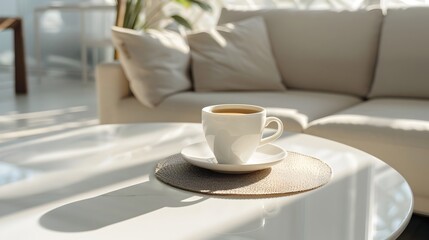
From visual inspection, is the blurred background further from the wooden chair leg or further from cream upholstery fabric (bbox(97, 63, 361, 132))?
cream upholstery fabric (bbox(97, 63, 361, 132))

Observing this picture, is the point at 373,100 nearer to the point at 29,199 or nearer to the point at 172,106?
the point at 172,106

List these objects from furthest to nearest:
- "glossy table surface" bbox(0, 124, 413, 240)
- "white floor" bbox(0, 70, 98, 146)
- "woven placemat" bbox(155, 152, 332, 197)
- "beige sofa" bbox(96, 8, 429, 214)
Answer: "white floor" bbox(0, 70, 98, 146) < "beige sofa" bbox(96, 8, 429, 214) < "woven placemat" bbox(155, 152, 332, 197) < "glossy table surface" bbox(0, 124, 413, 240)

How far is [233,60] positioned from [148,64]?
383mm

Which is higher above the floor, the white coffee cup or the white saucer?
the white coffee cup

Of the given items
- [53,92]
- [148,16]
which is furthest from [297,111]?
[53,92]

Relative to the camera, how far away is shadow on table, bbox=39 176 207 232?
81 centimetres

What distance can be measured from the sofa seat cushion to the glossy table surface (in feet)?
2.68

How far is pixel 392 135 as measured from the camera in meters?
1.70

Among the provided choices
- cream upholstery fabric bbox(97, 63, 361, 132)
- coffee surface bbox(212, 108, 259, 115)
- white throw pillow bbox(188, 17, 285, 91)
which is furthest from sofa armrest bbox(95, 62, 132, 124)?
coffee surface bbox(212, 108, 259, 115)

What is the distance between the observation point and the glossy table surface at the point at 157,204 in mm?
778

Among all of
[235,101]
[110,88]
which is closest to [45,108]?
[110,88]

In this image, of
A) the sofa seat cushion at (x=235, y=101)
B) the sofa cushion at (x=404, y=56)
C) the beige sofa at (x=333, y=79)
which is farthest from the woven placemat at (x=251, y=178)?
the sofa cushion at (x=404, y=56)

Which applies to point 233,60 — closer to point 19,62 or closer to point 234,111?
point 234,111

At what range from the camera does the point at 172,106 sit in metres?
2.18
